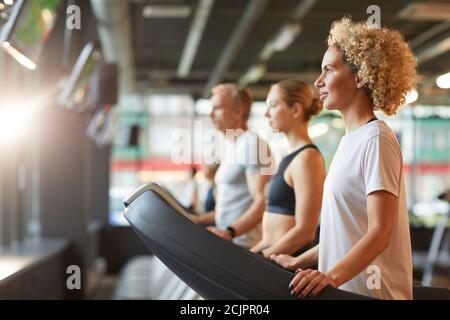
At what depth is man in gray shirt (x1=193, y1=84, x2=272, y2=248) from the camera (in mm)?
3021

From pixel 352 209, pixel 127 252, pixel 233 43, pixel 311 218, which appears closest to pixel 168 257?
pixel 352 209

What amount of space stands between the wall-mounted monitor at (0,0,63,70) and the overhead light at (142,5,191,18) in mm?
3956

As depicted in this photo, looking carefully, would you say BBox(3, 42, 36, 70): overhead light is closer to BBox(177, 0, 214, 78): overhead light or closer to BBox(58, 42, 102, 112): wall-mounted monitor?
BBox(58, 42, 102, 112): wall-mounted monitor

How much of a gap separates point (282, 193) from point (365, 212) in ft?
2.18

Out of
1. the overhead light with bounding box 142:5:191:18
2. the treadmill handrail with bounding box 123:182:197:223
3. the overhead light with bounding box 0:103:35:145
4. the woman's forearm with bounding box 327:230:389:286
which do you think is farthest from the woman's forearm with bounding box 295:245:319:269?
the overhead light with bounding box 142:5:191:18

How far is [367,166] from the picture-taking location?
5.27ft

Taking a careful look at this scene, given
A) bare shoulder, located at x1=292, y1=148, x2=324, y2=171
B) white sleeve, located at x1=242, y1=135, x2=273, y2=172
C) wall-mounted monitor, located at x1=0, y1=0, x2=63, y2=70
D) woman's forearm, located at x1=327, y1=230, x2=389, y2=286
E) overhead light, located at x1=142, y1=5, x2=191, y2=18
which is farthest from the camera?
overhead light, located at x1=142, y1=5, x2=191, y2=18

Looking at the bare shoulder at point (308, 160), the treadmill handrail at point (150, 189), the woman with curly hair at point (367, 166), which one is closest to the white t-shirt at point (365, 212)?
the woman with curly hair at point (367, 166)

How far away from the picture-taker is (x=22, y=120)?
5.97 metres

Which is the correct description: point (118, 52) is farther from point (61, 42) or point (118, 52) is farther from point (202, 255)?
point (202, 255)

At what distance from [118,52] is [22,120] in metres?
2.72

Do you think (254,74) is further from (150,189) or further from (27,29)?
(150,189)

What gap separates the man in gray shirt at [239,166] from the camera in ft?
9.91
